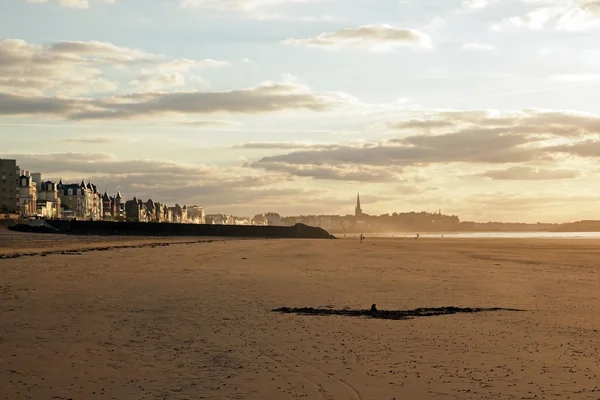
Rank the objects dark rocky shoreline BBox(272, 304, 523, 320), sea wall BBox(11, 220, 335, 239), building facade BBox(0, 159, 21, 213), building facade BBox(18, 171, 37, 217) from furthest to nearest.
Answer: building facade BBox(18, 171, 37, 217)
building facade BBox(0, 159, 21, 213)
sea wall BBox(11, 220, 335, 239)
dark rocky shoreline BBox(272, 304, 523, 320)

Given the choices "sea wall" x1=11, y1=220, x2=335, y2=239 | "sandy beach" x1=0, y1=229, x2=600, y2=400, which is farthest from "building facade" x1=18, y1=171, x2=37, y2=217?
"sandy beach" x1=0, y1=229, x2=600, y2=400

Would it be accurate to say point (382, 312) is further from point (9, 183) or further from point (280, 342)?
point (9, 183)

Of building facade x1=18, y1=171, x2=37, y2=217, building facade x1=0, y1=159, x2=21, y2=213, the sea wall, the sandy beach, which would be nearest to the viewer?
the sandy beach

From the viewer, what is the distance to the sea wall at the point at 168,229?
11370 cm

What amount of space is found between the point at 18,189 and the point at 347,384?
17790cm

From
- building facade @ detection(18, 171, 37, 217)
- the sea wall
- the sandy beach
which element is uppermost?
building facade @ detection(18, 171, 37, 217)

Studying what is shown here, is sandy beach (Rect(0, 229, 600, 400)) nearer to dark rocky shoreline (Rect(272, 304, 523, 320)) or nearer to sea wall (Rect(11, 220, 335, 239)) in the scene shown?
dark rocky shoreline (Rect(272, 304, 523, 320))

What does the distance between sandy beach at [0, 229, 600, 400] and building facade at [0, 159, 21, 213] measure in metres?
153

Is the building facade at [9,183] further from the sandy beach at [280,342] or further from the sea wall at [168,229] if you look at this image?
the sandy beach at [280,342]

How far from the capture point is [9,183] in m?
171

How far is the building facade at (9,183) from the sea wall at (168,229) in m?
53.5

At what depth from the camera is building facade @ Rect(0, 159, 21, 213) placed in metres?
169

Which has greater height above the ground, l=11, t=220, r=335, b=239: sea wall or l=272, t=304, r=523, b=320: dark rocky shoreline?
l=11, t=220, r=335, b=239: sea wall

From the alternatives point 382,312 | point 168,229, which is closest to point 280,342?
point 382,312
